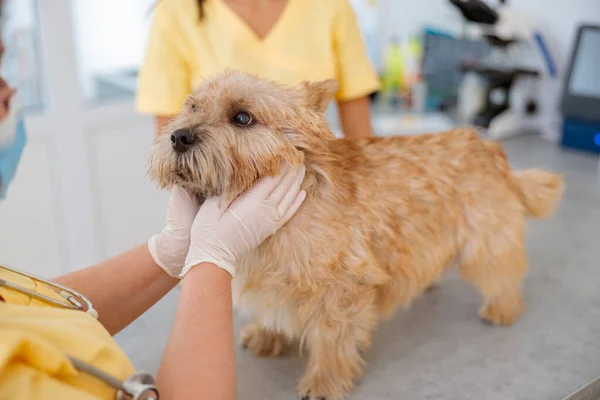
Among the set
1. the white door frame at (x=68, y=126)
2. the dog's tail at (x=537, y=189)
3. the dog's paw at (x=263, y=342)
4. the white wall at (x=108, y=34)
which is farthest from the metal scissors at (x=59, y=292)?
the white wall at (x=108, y=34)

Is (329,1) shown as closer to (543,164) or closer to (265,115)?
(265,115)

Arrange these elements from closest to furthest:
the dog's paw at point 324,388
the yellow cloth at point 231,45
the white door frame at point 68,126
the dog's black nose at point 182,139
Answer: the dog's black nose at point 182,139 → the dog's paw at point 324,388 → the yellow cloth at point 231,45 → the white door frame at point 68,126

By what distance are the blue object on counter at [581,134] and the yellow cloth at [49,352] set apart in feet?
6.65

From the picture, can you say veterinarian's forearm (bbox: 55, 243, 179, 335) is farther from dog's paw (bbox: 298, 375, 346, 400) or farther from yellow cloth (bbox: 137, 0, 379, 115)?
yellow cloth (bbox: 137, 0, 379, 115)

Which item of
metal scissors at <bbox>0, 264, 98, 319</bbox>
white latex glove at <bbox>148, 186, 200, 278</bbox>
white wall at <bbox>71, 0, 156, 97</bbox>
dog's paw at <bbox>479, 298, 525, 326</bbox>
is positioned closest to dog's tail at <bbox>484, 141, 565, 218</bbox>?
dog's paw at <bbox>479, 298, 525, 326</bbox>

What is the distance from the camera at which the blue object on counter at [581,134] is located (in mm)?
2248

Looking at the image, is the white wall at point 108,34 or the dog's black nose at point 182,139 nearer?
the dog's black nose at point 182,139

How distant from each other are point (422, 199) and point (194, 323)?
1.68ft

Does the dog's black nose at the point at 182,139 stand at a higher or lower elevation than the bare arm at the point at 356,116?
higher

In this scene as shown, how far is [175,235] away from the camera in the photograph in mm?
1022

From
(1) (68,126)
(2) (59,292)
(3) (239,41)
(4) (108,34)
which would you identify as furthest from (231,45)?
(4) (108,34)

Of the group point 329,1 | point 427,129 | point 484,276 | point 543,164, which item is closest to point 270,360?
point 484,276

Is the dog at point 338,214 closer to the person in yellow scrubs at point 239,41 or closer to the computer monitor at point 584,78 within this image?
the person in yellow scrubs at point 239,41

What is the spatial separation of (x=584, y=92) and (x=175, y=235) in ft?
5.97
